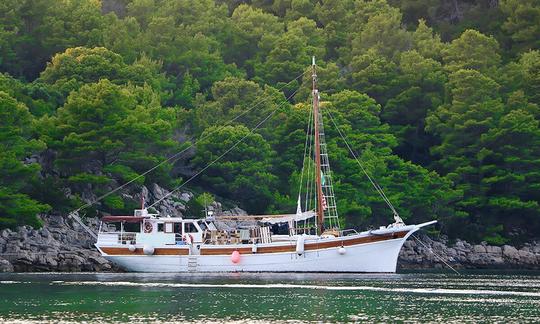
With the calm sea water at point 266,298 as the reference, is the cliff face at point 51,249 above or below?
above

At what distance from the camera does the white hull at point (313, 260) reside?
223 ft

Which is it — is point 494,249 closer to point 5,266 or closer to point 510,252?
point 510,252

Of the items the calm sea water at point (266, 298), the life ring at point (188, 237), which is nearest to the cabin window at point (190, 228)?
the life ring at point (188, 237)

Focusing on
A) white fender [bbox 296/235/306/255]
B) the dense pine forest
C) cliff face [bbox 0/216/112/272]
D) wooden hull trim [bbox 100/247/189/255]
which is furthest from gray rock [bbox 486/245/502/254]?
cliff face [bbox 0/216/112/272]

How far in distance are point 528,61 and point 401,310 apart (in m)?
61.1

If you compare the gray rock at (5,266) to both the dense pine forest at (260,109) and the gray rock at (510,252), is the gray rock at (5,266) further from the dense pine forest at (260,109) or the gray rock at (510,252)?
the gray rock at (510,252)

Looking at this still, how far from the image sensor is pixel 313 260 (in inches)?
2692

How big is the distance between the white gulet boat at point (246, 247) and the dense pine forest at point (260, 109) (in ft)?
19.2

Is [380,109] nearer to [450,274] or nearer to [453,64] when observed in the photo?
[453,64]

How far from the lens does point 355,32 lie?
118750 mm

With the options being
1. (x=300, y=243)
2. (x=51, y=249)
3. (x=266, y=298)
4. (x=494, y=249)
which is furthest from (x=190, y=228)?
(x=494, y=249)

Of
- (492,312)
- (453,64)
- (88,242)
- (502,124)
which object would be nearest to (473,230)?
(502,124)

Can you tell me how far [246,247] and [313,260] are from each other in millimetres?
Result: 3626

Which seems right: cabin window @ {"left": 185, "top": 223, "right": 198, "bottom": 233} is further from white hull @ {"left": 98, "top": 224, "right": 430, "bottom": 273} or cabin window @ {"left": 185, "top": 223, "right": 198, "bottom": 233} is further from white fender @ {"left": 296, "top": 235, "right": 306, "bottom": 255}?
white fender @ {"left": 296, "top": 235, "right": 306, "bottom": 255}
